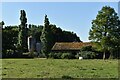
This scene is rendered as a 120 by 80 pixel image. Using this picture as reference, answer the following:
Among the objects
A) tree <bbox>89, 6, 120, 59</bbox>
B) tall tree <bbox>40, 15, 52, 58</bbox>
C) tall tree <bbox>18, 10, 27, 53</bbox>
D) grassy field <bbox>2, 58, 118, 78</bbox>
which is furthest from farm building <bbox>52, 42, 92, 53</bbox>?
grassy field <bbox>2, 58, 118, 78</bbox>

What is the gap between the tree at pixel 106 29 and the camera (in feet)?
251

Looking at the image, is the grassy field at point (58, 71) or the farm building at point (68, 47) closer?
the grassy field at point (58, 71)

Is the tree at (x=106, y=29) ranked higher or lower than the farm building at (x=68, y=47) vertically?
higher

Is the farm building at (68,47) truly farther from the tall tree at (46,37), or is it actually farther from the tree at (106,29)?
the tree at (106,29)

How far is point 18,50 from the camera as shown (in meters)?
91.2

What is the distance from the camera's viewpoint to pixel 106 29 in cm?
7769

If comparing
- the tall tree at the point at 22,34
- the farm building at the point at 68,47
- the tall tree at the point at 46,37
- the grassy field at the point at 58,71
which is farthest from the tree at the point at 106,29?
the grassy field at the point at 58,71

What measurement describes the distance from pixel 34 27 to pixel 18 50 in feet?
223

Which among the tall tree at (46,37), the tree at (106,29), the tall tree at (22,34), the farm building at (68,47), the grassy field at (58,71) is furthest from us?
the tall tree at (22,34)

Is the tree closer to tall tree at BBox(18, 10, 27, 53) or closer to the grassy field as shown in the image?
tall tree at BBox(18, 10, 27, 53)

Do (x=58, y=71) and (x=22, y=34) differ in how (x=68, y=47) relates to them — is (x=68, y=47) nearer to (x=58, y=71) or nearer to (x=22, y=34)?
(x=22, y=34)

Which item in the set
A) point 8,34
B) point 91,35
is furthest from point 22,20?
point 91,35

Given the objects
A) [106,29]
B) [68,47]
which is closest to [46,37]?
[68,47]

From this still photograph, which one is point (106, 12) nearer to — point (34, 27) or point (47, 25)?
point (47, 25)
